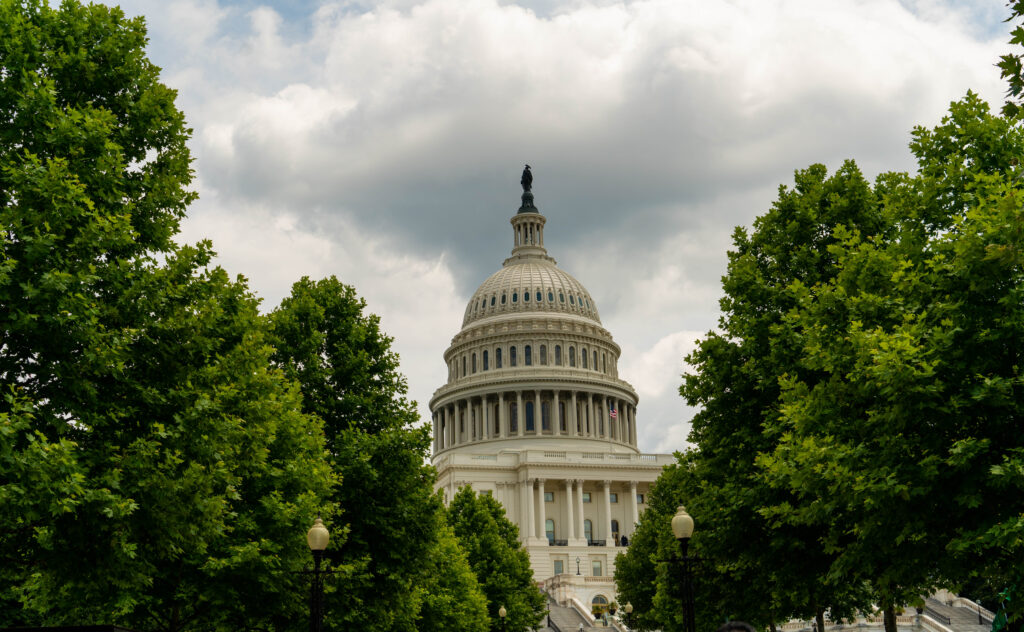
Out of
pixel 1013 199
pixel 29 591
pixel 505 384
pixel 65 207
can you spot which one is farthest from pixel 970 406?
pixel 505 384

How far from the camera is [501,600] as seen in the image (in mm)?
67938

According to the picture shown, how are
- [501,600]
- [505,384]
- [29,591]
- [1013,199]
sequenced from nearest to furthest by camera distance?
[1013,199] → [29,591] → [501,600] → [505,384]

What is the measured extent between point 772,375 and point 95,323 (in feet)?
58.1

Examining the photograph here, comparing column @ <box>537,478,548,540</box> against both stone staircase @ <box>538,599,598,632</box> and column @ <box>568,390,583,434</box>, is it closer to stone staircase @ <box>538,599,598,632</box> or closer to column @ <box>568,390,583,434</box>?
column @ <box>568,390,583,434</box>

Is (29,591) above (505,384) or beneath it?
beneath

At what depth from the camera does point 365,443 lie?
3362 centimetres

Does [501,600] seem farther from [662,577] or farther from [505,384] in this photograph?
[505,384]

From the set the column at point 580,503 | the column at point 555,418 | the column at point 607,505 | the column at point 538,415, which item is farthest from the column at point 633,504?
the column at point 538,415

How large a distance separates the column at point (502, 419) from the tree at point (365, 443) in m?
115

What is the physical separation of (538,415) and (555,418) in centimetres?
243

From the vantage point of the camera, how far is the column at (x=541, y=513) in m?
132

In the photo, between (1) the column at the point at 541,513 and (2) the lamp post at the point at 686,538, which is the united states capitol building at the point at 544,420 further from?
(2) the lamp post at the point at 686,538

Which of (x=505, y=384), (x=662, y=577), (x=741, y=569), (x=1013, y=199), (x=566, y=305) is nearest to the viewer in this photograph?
(x=1013, y=199)

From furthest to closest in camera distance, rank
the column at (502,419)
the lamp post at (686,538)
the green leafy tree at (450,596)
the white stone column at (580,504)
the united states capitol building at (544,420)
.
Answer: the column at (502,419) → the white stone column at (580,504) → the united states capitol building at (544,420) → the green leafy tree at (450,596) → the lamp post at (686,538)
